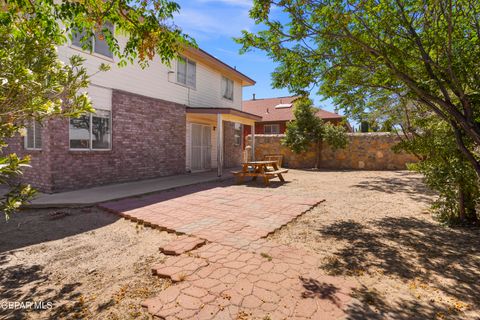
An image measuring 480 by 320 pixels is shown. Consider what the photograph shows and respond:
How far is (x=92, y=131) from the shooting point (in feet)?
28.0

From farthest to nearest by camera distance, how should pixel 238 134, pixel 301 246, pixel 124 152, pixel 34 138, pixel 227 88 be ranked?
1. pixel 238 134
2. pixel 227 88
3. pixel 124 152
4. pixel 34 138
5. pixel 301 246

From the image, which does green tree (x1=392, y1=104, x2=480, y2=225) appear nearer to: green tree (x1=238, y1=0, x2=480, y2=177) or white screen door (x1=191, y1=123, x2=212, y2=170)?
green tree (x1=238, y1=0, x2=480, y2=177)

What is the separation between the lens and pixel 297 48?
517cm

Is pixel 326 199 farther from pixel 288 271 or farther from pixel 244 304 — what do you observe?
pixel 244 304

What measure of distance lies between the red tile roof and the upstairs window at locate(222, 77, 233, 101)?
32.2ft

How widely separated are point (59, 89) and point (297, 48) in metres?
4.07

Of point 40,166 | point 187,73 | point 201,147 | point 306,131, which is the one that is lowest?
point 40,166

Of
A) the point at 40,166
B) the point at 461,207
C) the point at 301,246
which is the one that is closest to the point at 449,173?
the point at 461,207

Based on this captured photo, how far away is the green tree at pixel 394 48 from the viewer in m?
3.99

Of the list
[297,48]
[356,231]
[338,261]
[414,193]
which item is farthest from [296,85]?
[414,193]

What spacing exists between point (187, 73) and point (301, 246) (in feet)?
34.9

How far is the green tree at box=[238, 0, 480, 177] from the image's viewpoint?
3.99 metres

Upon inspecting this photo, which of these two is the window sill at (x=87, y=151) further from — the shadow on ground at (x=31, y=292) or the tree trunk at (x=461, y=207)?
the tree trunk at (x=461, y=207)

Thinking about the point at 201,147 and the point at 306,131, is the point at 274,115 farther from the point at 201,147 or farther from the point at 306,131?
the point at 201,147
